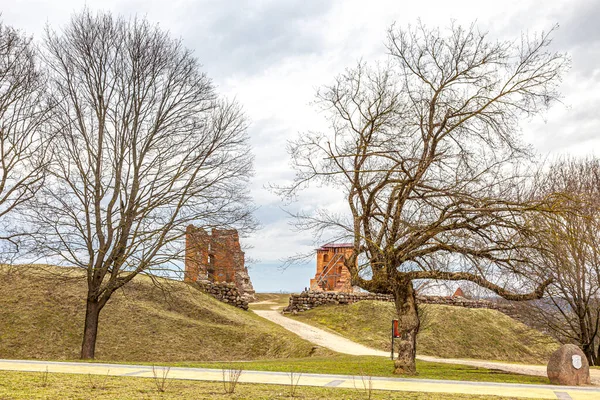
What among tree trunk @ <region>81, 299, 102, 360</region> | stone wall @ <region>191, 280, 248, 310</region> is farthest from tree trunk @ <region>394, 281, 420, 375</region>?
stone wall @ <region>191, 280, 248, 310</region>

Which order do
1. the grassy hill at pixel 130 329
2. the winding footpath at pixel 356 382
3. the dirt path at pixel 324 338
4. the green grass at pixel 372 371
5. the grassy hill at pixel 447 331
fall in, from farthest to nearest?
the grassy hill at pixel 447 331 → the dirt path at pixel 324 338 → the grassy hill at pixel 130 329 → the green grass at pixel 372 371 → the winding footpath at pixel 356 382

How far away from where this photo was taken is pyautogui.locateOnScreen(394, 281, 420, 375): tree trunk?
13961mm

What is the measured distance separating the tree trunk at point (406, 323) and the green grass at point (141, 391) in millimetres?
4638

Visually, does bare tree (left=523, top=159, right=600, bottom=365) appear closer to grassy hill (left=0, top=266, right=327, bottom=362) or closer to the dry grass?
grassy hill (left=0, top=266, right=327, bottom=362)

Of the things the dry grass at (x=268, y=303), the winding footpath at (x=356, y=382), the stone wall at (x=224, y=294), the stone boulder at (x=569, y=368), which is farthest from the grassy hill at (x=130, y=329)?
the dry grass at (x=268, y=303)

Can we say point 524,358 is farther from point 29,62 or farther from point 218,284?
point 29,62

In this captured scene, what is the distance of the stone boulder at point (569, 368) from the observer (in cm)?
1318

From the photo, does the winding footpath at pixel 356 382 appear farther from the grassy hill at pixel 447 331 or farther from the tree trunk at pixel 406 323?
the grassy hill at pixel 447 331

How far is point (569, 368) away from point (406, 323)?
4018 mm

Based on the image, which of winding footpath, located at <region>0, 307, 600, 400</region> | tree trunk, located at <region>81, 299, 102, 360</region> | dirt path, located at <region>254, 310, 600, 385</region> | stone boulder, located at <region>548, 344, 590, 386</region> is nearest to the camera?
winding footpath, located at <region>0, 307, 600, 400</region>

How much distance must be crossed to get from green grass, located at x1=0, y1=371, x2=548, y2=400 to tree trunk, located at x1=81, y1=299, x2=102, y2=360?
8193 millimetres

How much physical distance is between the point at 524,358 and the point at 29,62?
2857cm

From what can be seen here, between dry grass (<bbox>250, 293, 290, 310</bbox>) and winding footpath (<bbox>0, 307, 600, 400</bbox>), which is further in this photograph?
dry grass (<bbox>250, 293, 290, 310</bbox>)

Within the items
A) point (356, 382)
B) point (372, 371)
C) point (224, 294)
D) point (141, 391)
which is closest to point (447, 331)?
point (224, 294)
